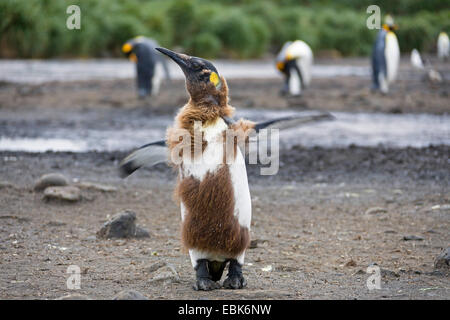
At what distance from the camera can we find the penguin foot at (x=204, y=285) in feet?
12.3

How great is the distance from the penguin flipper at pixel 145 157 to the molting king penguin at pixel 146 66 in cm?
1015

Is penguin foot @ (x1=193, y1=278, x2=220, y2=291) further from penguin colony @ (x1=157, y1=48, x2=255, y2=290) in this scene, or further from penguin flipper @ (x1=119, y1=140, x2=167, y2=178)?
penguin flipper @ (x1=119, y1=140, x2=167, y2=178)

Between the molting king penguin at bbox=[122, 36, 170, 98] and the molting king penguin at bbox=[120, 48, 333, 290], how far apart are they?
34.8 ft

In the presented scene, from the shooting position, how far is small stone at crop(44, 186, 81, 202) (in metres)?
6.00

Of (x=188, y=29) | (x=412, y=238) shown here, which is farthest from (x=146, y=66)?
(x=188, y=29)

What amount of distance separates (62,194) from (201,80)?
2.69 metres

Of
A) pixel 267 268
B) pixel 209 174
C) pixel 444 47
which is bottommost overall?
pixel 267 268

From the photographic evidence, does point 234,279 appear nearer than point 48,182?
Yes

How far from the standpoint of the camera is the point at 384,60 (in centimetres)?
1638

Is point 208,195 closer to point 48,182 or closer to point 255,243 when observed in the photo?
point 255,243

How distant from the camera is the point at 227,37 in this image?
30750 millimetres

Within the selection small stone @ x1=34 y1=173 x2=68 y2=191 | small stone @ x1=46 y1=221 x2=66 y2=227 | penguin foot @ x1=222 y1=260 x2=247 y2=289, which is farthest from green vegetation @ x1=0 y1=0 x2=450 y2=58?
penguin foot @ x1=222 y1=260 x2=247 y2=289

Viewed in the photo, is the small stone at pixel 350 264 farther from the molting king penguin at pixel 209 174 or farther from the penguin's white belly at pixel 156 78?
the penguin's white belly at pixel 156 78
